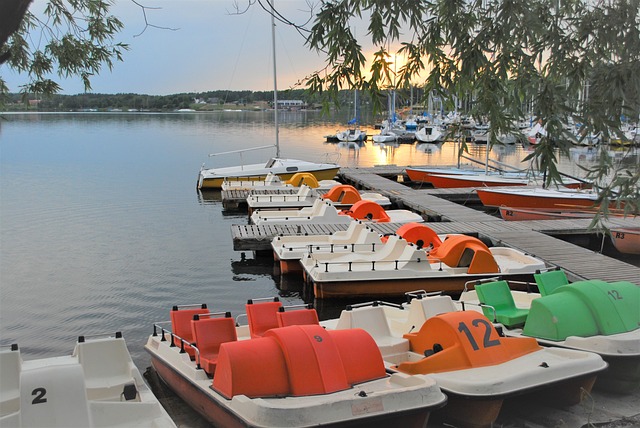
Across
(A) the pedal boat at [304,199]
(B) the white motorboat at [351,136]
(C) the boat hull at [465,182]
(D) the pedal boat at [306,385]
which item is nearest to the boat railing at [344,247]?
(A) the pedal boat at [304,199]

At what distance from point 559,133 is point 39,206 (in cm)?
3087

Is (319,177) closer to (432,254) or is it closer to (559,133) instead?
(432,254)

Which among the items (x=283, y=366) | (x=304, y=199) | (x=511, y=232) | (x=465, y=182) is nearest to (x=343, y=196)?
(x=304, y=199)

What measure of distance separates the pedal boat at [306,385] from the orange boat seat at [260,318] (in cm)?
121

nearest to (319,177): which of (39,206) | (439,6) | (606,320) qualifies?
(39,206)

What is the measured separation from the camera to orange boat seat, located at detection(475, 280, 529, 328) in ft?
33.9

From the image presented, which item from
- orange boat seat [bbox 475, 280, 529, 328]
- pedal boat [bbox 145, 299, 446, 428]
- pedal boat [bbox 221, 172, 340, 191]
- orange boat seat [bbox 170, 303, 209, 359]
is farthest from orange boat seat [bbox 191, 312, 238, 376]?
pedal boat [bbox 221, 172, 340, 191]

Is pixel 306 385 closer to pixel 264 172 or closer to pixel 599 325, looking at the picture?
pixel 599 325

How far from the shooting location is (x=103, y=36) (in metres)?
7.36

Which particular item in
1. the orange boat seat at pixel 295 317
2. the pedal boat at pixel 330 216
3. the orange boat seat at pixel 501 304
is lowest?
the pedal boat at pixel 330 216

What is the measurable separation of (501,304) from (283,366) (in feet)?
16.8

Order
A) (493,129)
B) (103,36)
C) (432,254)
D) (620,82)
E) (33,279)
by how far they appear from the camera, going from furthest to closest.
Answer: (33,279), (432,254), (103,36), (493,129), (620,82)

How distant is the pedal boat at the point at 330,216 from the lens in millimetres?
20656

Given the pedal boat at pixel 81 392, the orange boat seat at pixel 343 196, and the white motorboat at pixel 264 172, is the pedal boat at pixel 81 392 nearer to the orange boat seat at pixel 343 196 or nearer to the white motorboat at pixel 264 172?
the orange boat seat at pixel 343 196
